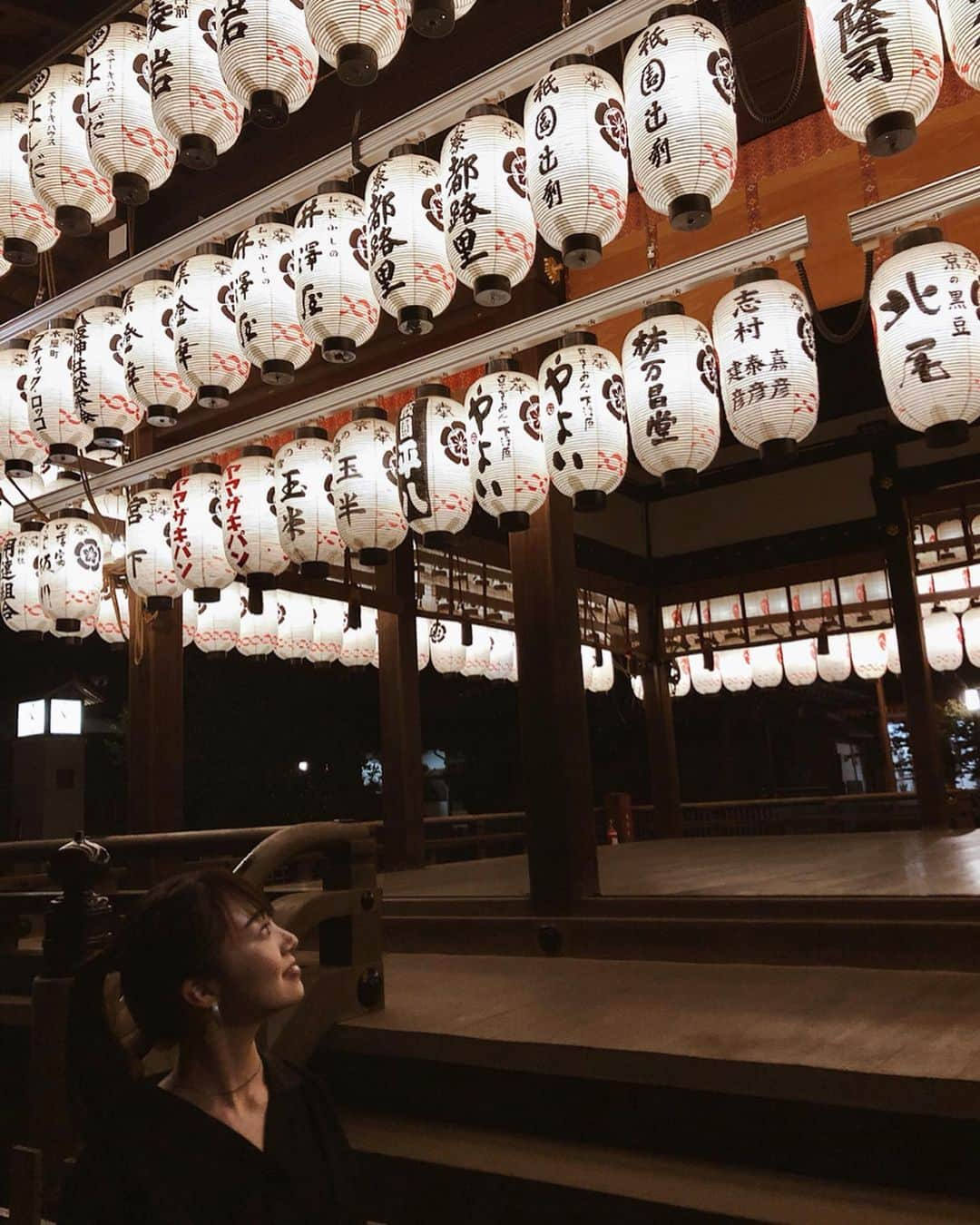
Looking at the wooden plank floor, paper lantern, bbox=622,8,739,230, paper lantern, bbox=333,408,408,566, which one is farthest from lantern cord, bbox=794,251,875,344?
the wooden plank floor

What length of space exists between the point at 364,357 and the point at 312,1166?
21.5 feet

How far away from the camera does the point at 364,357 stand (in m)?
7.56

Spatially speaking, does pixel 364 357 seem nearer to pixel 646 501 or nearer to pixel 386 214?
pixel 386 214

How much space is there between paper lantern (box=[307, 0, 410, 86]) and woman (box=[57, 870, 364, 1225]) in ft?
12.2

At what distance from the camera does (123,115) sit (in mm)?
5051

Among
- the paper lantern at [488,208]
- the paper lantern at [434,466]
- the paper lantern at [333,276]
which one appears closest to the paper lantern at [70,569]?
the paper lantern at [434,466]

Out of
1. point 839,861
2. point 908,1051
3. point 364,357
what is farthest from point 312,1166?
point 839,861

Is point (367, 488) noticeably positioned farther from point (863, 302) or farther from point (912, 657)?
point (912, 657)

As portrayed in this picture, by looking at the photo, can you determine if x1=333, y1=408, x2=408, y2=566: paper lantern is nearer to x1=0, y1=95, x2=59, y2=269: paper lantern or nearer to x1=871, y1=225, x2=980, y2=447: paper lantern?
x1=0, y1=95, x2=59, y2=269: paper lantern

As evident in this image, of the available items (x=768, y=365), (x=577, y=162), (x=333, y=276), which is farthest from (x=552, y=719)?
(x=577, y=162)

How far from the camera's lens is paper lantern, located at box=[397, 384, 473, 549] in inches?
226

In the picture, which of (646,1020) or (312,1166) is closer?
(312,1166)

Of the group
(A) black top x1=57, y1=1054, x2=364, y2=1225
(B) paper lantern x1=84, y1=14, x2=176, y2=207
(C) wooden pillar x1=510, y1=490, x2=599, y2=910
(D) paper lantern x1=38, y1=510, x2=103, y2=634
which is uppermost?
(B) paper lantern x1=84, y1=14, x2=176, y2=207

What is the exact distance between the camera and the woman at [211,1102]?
1.63m
